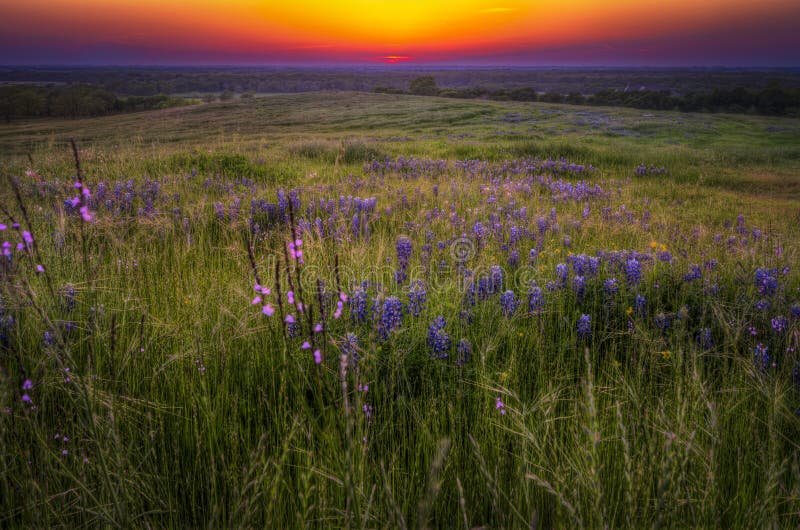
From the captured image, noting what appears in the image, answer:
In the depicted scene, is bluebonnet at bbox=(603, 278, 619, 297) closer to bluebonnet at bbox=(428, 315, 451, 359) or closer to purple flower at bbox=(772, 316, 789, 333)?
purple flower at bbox=(772, 316, 789, 333)

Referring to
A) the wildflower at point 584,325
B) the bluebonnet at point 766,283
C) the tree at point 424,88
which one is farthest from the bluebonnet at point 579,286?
the tree at point 424,88

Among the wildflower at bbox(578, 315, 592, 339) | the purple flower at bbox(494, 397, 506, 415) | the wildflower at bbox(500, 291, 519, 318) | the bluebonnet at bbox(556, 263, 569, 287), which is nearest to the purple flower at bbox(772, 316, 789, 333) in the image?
the wildflower at bbox(578, 315, 592, 339)

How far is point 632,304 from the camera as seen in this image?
387 cm

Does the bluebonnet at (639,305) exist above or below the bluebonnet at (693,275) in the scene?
below

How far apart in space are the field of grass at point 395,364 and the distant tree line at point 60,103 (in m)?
56.5

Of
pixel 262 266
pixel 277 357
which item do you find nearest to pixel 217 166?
pixel 262 266

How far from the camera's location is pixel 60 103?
2031 inches

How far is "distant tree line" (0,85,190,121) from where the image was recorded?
47606 mm

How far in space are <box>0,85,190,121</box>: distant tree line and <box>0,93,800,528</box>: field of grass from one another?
56538 mm

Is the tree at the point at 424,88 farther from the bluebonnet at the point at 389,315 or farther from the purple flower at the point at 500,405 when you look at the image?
the purple flower at the point at 500,405

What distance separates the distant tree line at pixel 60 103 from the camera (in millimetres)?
47606

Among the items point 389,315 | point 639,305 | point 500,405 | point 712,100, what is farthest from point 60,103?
point 712,100

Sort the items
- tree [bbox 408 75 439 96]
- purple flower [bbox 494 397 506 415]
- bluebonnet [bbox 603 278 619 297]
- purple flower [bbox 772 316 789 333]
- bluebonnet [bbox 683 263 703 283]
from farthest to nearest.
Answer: tree [bbox 408 75 439 96] → bluebonnet [bbox 683 263 703 283] → bluebonnet [bbox 603 278 619 297] → purple flower [bbox 772 316 789 333] → purple flower [bbox 494 397 506 415]

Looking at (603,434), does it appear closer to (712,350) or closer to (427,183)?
(712,350)
